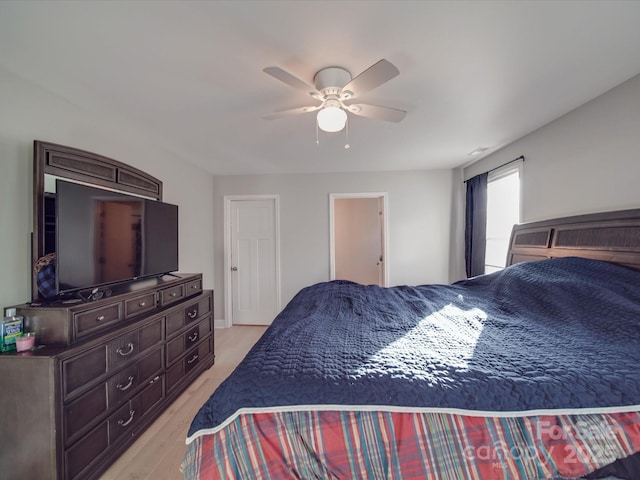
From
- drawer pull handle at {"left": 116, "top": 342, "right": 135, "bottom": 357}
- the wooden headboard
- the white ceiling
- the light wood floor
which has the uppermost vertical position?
the white ceiling

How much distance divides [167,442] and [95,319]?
96cm

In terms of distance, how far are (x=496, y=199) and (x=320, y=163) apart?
2.31m

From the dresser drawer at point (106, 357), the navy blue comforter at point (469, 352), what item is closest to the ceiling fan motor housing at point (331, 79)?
the navy blue comforter at point (469, 352)

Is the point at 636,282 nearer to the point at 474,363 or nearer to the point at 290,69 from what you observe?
the point at 474,363

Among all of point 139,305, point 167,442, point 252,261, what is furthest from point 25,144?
point 252,261

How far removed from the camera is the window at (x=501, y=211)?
9.32 feet

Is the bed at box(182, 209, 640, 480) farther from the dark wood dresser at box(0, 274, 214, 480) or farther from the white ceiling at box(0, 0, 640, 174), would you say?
the white ceiling at box(0, 0, 640, 174)

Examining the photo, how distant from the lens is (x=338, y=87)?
153 centimetres

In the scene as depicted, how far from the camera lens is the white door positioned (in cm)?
397

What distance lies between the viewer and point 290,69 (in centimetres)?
149

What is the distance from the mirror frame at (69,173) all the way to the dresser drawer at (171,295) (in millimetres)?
701

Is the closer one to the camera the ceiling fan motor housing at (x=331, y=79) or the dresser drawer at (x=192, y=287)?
the ceiling fan motor housing at (x=331, y=79)

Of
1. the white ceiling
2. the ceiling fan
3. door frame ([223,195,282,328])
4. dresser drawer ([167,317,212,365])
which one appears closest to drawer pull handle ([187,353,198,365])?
dresser drawer ([167,317,212,365])

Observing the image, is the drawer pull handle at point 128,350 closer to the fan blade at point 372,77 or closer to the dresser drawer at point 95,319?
the dresser drawer at point 95,319
